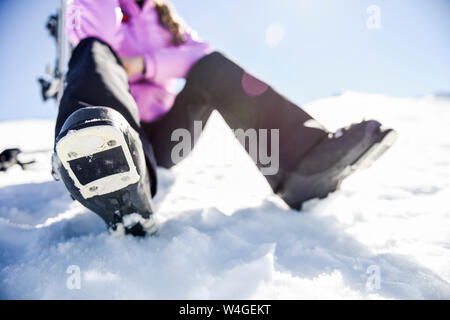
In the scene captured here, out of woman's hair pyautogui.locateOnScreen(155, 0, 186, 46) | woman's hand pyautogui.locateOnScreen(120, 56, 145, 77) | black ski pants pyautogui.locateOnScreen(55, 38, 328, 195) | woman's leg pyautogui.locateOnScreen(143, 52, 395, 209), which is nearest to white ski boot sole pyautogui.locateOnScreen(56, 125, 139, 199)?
black ski pants pyautogui.locateOnScreen(55, 38, 328, 195)

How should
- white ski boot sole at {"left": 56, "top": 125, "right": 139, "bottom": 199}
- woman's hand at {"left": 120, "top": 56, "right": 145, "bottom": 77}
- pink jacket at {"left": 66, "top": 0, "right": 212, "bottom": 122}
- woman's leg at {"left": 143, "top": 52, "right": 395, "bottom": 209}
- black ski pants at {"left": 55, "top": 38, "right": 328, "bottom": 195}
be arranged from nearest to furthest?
1. white ski boot sole at {"left": 56, "top": 125, "right": 139, "bottom": 199}
2. black ski pants at {"left": 55, "top": 38, "right": 328, "bottom": 195}
3. woman's leg at {"left": 143, "top": 52, "right": 395, "bottom": 209}
4. pink jacket at {"left": 66, "top": 0, "right": 212, "bottom": 122}
5. woman's hand at {"left": 120, "top": 56, "right": 145, "bottom": 77}

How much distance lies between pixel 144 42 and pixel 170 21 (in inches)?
6.6

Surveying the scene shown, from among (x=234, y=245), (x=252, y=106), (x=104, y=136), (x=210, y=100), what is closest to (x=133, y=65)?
(x=210, y=100)

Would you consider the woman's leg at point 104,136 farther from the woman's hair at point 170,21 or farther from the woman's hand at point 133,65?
the woman's hair at point 170,21

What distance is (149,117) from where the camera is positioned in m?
1.25

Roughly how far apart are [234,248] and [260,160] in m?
0.33

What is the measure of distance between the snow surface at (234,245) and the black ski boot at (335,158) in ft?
0.18

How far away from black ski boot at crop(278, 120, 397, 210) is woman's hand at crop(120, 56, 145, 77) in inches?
29.1

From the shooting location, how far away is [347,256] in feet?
1.98

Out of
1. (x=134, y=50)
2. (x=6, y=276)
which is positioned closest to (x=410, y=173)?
(x=134, y=50)

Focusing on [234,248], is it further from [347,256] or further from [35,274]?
[35,274]

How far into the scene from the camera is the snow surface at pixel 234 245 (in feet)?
1.48

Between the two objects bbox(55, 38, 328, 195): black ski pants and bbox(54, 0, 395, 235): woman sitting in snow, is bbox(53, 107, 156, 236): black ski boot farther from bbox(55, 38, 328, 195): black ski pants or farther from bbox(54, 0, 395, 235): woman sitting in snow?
bbox(55, 38, 328, 195): black ski pants

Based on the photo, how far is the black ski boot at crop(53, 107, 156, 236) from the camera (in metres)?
0.43
